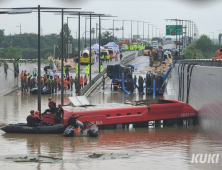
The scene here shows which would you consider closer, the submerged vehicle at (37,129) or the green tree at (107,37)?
the submerged vehicle at (37,129)

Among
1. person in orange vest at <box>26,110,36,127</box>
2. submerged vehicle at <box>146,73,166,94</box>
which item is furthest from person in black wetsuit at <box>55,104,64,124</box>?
submerged vehicle at <box>146,73,166,94</box>

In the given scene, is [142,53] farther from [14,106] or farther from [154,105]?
[154,105]

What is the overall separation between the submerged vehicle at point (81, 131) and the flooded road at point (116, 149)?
0.38 metres

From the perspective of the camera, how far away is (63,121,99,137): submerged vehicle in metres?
33.9

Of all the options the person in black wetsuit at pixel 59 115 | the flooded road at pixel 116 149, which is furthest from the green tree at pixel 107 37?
the person in black wetsuit at pixel 59 115

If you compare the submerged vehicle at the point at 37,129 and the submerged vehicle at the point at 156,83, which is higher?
the submerged vehicle at the point at 156,83

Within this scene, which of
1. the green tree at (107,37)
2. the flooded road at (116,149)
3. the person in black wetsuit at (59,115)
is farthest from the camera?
the green tree at (107,37)

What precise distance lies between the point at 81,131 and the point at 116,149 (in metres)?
4.79

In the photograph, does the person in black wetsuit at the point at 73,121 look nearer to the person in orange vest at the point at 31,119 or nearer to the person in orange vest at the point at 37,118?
the person in orange vest at the point at 37,118

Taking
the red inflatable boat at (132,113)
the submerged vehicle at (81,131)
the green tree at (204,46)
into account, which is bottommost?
the submerged vehicle at (81,131)

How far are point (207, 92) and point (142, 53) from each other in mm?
100594

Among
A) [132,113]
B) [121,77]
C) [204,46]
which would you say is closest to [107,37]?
[204,46]

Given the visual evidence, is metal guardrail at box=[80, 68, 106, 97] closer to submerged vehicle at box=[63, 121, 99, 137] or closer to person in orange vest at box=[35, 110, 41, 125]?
person in orange vest at box=[35, 110, 41, 125]

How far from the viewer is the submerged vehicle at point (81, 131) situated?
1334 inches
